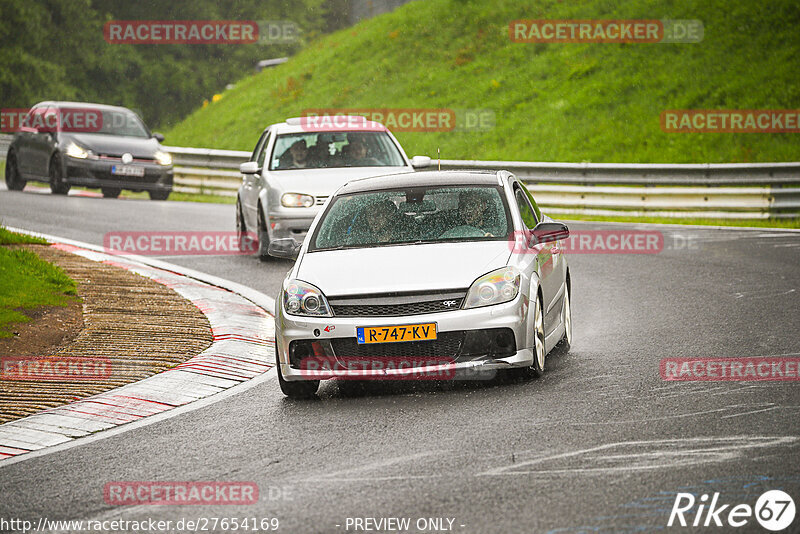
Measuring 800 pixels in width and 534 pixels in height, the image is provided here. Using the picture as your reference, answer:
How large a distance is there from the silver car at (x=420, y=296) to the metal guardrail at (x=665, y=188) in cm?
1251

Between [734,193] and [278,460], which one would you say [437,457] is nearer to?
[278,460]

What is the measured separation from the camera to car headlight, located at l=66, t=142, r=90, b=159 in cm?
2381

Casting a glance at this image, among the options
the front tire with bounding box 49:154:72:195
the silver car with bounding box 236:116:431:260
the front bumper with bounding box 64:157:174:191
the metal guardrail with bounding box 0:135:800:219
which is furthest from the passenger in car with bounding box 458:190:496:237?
the front tire with bounding box 49:154:72:195

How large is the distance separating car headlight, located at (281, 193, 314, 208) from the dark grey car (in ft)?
32.2

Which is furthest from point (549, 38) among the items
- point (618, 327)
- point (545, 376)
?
point (545, 376)

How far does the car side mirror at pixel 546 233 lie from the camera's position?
8648mm

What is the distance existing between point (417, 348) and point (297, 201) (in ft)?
24.5

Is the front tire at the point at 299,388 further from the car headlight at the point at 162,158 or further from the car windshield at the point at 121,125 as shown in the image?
the car windshield at the point at 121,125

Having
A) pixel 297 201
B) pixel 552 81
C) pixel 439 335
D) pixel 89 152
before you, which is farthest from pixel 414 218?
pixel 552 81
